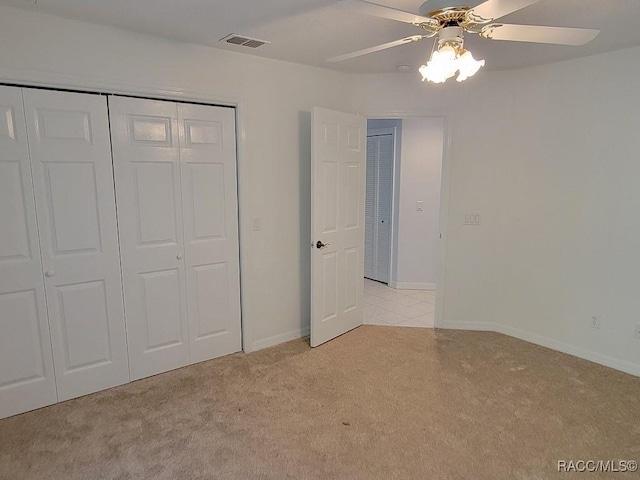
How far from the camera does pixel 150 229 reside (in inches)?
113

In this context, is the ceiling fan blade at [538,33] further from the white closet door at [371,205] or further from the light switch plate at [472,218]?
the white closet door at [371,205]

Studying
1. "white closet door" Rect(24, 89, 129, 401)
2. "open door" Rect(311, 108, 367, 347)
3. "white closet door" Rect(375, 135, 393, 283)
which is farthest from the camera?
"white closet door" Rect(375, 135, 393, 283)

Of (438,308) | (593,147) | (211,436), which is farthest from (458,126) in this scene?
(211,436)

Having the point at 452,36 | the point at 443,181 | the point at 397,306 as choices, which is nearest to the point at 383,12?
the point at 452,36

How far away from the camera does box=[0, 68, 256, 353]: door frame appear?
234 centimetres

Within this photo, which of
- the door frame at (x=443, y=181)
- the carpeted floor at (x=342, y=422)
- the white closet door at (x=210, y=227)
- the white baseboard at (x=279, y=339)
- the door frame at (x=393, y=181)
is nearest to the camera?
the carpeted floor at (x=342, y=422)

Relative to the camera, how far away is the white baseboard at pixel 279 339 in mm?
3459

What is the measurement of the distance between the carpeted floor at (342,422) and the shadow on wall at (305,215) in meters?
0.56

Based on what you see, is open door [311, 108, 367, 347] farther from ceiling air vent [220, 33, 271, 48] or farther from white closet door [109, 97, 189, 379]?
white closet door [109, 97, 189, 379]

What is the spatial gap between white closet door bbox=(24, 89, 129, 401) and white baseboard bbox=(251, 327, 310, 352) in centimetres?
108

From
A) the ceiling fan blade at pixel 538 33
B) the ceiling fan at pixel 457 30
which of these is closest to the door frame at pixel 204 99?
the ceiling fan at pixel 457 30

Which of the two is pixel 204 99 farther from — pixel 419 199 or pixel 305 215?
pixel 419 199

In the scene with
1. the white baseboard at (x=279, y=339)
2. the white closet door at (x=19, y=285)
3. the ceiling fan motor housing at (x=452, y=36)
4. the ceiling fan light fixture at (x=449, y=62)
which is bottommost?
the white baseboard at (x=279, y=339)

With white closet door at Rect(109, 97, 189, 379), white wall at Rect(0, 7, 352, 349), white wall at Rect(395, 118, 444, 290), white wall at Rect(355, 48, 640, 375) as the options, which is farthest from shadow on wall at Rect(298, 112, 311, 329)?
white wall at Rect(395, 118, 444, 290)
